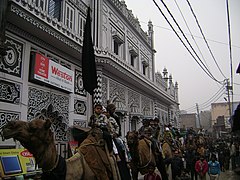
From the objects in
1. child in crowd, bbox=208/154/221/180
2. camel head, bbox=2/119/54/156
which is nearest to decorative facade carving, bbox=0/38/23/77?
camel head, bbox=2/119/54/156

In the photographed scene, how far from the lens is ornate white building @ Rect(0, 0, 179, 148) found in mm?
7910

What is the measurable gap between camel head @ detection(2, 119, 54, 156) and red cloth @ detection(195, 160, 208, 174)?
A: 9.20 m

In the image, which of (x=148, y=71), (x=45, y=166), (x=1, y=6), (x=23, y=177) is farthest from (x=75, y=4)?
(x=148, y=71)

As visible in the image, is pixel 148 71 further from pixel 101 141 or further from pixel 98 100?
pixel 101 141

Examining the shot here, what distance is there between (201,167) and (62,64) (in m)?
7.55

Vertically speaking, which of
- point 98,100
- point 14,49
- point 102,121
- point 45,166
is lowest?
point 45,166

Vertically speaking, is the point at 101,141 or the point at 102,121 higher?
the point at 102,121

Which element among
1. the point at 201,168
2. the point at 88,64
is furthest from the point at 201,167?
the point at 88,64

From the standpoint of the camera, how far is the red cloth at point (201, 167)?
1099 centimetres

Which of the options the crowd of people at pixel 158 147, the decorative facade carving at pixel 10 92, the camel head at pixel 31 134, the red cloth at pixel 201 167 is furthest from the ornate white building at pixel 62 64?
the red cloth at pixel 201 167

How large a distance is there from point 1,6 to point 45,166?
425 centimetres

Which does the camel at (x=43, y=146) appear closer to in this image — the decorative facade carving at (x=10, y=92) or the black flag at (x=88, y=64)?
the black flag at (x=88, y=64)

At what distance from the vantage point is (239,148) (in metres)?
17.2

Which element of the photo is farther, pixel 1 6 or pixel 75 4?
pixel 75 4
